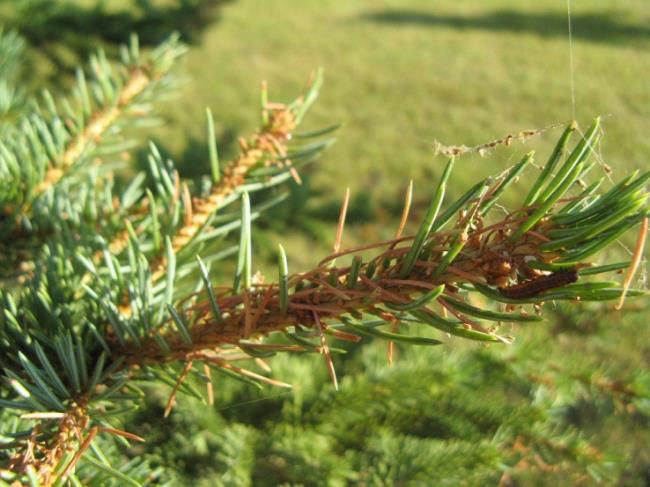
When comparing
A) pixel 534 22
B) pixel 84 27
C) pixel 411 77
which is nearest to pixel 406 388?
pixel 84 27

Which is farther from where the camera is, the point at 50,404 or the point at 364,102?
the point at 364,102

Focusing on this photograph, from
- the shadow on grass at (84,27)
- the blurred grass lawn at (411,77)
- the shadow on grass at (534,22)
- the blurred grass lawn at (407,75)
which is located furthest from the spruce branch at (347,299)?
the shadow on grass at (534,22)

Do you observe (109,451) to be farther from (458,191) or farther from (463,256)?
(458,191)

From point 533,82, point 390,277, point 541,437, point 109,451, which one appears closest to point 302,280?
point 390,277

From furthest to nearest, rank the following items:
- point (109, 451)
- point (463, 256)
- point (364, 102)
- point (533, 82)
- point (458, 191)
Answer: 1. point (364, 102)
2. point (533, 82)
3. point (458, 191)
4. point (109, 451)
5. point (463, 256)

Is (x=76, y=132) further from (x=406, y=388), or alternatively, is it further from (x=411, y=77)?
(x=411, y=77)

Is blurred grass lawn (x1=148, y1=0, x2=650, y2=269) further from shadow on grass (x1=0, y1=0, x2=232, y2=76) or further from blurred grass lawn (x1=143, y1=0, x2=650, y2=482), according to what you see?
shadow on grass (x1=0, y1=0, x2=232, y2=76)
